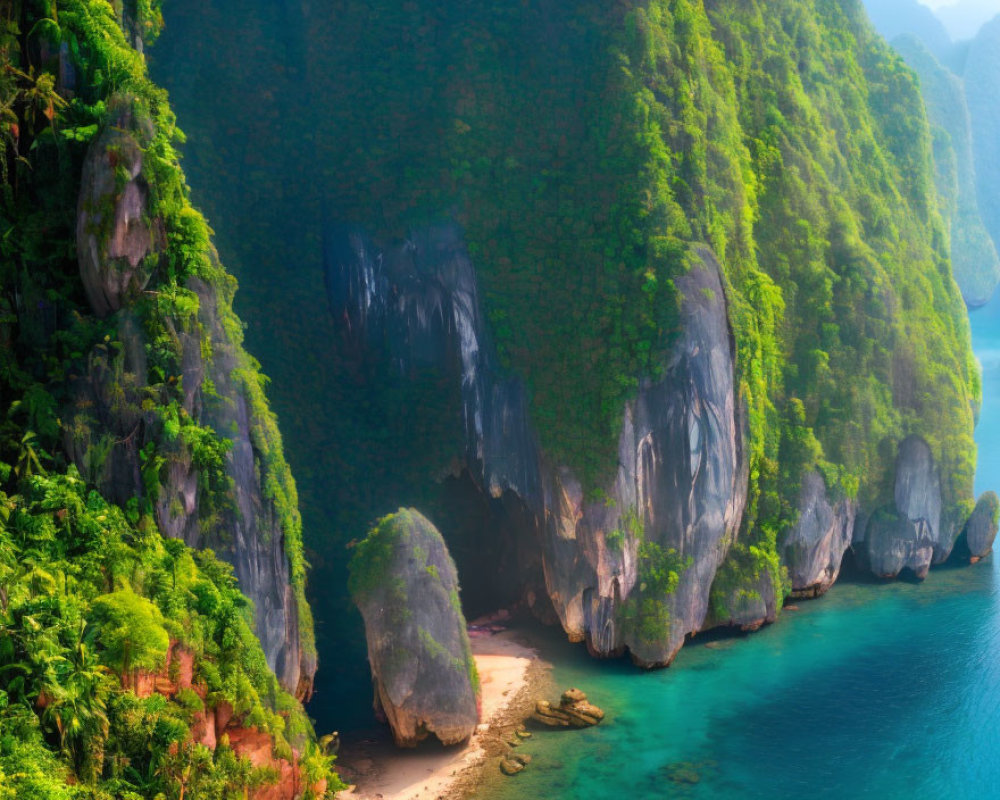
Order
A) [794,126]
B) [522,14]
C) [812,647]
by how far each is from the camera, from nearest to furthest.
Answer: [812,647] → [522,14] → [794,126]

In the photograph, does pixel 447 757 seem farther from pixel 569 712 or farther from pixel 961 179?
pixel 961 179

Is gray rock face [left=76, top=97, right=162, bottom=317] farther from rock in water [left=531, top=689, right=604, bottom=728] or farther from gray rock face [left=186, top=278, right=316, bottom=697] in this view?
rock in water [left=531, top=689, right=604, bottom=728]

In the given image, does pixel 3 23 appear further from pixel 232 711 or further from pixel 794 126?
pixel 794 126

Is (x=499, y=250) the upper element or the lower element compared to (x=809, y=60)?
lower

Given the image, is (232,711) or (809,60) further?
(809,60)

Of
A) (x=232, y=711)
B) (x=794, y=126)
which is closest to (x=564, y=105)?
(x=794, y=126)

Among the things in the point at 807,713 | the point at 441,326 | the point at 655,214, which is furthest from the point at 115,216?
the point at 807,713

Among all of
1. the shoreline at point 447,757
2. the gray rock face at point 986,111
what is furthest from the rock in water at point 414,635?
the gray rock face at point 986,111
